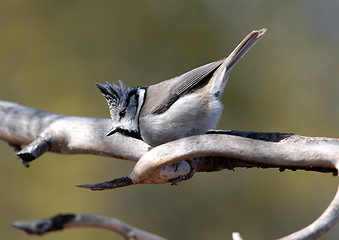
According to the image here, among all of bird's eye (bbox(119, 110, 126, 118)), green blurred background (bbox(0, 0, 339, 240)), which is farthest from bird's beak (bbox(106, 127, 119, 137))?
green blurred background (bbox(0, 0, 339, 240))

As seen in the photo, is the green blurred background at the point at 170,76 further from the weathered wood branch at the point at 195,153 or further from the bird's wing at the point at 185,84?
the bird's wing at the point at 185,84

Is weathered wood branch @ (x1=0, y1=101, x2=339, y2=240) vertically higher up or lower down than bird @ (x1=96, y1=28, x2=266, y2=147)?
lower down

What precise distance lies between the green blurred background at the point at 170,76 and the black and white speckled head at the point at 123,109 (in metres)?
3.32

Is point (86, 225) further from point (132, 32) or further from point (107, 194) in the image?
point (132, 32)

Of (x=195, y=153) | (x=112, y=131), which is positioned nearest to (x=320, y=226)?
(x=195, y=153)

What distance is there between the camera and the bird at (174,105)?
4.60 metres

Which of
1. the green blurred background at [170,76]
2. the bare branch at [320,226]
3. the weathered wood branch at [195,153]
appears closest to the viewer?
the bare branch at [320,226]

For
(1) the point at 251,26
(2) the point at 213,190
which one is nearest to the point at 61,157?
(2) the point at 213,190

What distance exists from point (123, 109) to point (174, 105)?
40 centimetres

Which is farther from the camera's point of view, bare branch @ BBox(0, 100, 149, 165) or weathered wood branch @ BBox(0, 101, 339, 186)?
bare branch @ BBox(0, 100, 149, 165)

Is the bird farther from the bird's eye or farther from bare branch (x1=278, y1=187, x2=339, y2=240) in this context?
bare branch (x1=278, y1=187, x2=339, y2=240)

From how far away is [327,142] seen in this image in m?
3.84

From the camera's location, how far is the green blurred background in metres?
8.19

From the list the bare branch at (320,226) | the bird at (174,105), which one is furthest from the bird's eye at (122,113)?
the bare branch at (320,226)
